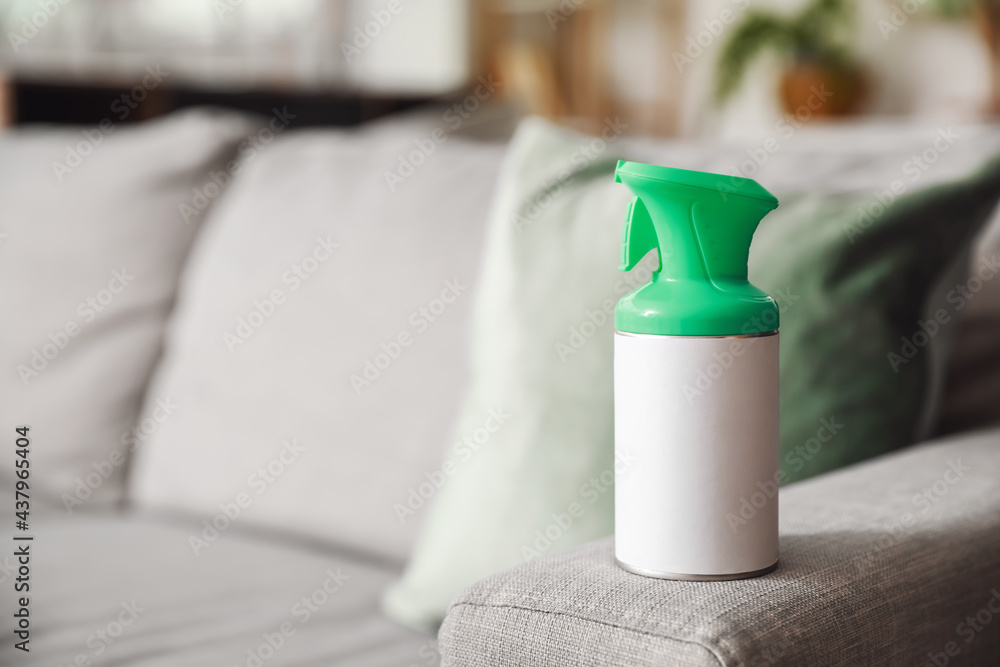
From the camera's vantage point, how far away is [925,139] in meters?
1.14

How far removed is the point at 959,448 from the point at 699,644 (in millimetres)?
504

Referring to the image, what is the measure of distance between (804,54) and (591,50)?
1270 millimetres

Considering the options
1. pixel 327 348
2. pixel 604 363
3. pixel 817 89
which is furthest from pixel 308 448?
pixel 817 89

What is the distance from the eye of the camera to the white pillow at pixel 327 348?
3.72ft

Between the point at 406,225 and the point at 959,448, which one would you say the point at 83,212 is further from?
the point at 959,448

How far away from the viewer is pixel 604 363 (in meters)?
0.86

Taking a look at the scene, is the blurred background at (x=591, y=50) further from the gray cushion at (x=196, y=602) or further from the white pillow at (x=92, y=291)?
the gray cushion at (x=196, y=602)

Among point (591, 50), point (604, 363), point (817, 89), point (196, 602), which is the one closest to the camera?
point (604, 363)

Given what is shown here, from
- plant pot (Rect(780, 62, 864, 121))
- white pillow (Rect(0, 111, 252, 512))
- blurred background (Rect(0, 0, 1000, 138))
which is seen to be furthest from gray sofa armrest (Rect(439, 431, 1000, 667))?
plant pot (Rect(780, 62, 864, 121))

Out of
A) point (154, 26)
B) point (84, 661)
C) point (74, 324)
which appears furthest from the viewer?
point (154, 26)

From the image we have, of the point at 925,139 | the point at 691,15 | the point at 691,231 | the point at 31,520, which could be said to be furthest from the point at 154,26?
the point at 691,231

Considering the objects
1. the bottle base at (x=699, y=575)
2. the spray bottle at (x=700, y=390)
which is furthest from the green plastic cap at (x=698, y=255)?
the bottle base at (x=699, y=575)

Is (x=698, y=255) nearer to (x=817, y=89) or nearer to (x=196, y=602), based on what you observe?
(x=196, y=602)

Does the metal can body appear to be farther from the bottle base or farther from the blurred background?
the blurred background
